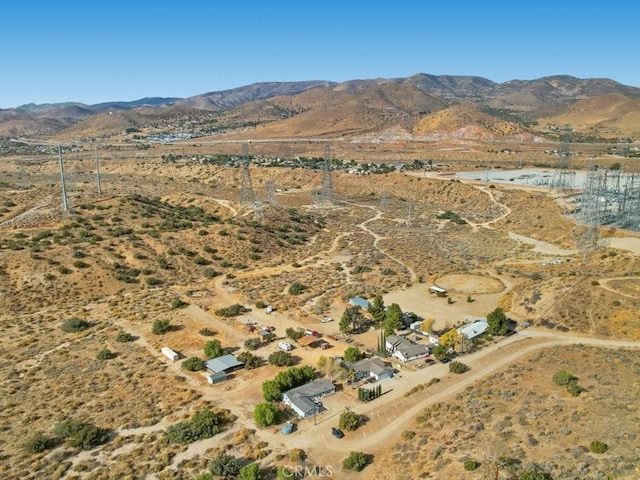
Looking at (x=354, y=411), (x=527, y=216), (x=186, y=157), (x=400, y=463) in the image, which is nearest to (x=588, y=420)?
(x=400, y=463)

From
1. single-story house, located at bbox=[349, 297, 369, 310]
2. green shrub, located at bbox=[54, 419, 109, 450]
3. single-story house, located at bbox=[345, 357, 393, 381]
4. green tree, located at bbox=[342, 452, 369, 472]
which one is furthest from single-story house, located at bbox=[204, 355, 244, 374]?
single-story house, located at bbox=[349, 297, 369, 310]

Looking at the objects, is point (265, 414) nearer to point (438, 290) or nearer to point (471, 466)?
point (471, 466)

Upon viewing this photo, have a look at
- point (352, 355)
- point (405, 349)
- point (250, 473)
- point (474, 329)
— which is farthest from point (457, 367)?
point (250, 473)

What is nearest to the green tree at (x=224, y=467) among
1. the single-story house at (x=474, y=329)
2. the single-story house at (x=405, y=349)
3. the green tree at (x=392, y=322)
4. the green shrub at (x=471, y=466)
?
the green shrub at (x=471, y=466)

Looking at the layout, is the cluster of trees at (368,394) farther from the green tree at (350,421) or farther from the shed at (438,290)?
the shed at (438,290)

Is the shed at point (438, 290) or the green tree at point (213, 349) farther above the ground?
the shed at point (438, 290)

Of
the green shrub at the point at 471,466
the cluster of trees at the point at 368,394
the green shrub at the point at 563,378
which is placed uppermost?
the green shrub at the point at 563,378
